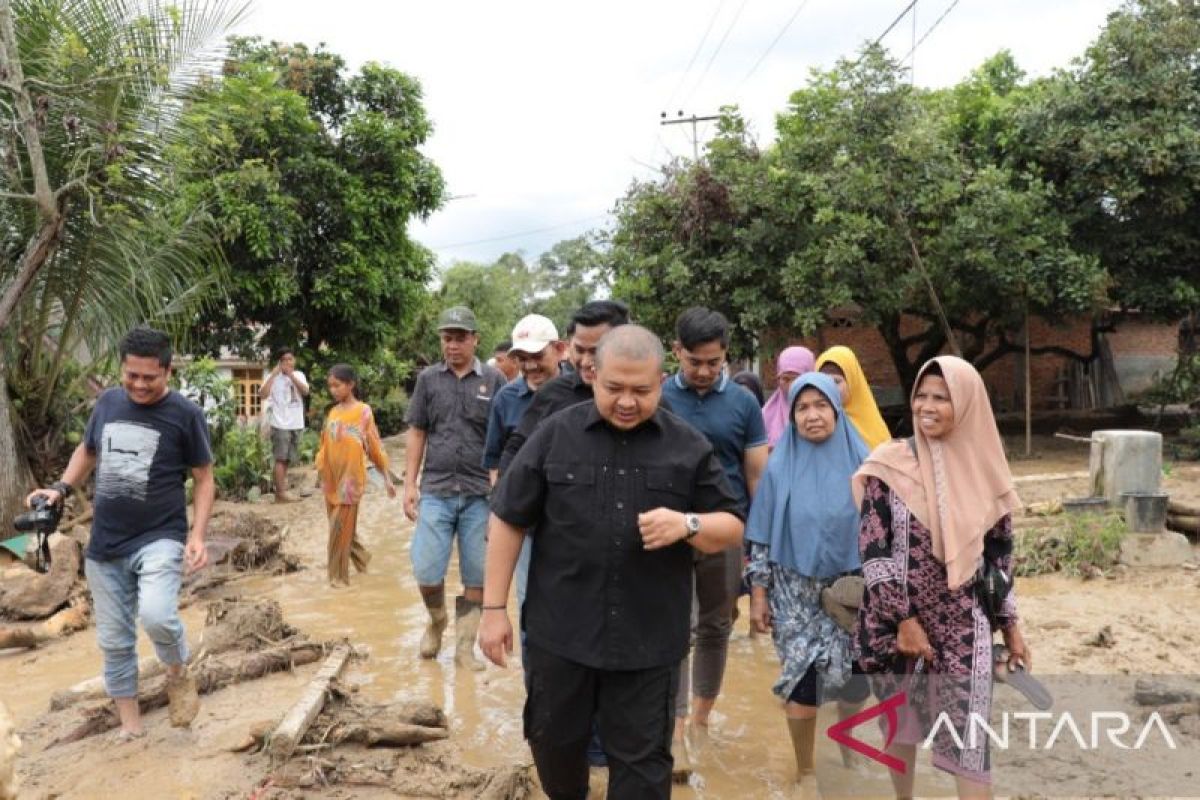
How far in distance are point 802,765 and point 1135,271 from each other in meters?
12.8

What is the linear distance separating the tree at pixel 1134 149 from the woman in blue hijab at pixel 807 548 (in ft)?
37.9

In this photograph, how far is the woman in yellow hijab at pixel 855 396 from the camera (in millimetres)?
4344

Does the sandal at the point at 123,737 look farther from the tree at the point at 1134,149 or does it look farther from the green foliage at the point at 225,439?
the tree at the point at 1134,149

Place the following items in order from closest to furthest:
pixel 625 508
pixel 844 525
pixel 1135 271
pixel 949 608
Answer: pixel 625 508, pixel 949 608, pixel 844 525, pixel 1135 271

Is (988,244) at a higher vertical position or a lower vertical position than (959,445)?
higher

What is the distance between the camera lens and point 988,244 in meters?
13.0

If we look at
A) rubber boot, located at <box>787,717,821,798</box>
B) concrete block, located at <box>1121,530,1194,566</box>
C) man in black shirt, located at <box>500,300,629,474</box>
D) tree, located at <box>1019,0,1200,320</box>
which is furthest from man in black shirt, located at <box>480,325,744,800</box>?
tree, located at <box>1019,0,1200,320</box>

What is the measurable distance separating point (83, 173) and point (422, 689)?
520 centimetres

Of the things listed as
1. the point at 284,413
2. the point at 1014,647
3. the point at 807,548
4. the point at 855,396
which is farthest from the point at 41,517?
the point at 284,413

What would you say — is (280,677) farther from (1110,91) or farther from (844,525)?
(1110,91)

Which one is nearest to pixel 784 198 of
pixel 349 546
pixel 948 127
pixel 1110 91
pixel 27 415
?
pixel 948 127

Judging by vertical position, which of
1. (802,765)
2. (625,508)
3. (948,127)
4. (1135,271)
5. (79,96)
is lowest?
(802,765)

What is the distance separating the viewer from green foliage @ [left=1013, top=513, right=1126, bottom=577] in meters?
7.61

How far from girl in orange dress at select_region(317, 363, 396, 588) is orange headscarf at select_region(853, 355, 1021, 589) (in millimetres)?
5151
